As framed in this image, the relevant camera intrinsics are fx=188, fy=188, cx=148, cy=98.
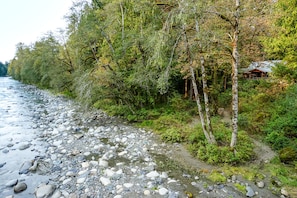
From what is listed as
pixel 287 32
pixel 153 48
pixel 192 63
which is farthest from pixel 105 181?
pixel 287 32

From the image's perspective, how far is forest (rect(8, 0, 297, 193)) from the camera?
4.85m

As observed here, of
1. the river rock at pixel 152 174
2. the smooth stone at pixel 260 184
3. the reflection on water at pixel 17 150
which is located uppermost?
the smooth stone at pixel 260 184

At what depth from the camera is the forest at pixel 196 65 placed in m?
4.85

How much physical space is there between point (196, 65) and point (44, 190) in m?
5.45

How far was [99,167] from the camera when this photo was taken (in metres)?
5.28

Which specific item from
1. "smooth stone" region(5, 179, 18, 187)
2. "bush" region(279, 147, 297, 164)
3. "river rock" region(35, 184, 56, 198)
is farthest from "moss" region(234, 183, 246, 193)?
"smooth stone" region(5, 179, 18, 187)

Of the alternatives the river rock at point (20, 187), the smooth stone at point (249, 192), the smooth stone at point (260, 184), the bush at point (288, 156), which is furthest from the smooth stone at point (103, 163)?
the bush at point (288, 156)

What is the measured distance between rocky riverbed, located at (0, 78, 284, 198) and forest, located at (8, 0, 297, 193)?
0.89m

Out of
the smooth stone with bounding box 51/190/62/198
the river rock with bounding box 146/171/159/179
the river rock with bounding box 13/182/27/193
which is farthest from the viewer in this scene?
the river rock with bounding box 146/171/159/179

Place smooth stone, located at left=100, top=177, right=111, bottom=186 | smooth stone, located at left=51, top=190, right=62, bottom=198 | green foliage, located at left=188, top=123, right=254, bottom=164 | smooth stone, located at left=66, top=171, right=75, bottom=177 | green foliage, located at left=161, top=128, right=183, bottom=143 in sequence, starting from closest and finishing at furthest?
1. smooth stone, located at left=51, top=190, right=62, bottom=198
2. smooth stone, located at left=100, top=177, right=111, bottom=186
3. smooth stone, located at left=66, top=171, right=75, bottom=177
4. green foliage, located at left=188, top=123, right=254, bottom=164
5. green foliage, located at left=161, top=128, right=183, bottom=143

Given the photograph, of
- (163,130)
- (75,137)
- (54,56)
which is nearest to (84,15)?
(75,137)

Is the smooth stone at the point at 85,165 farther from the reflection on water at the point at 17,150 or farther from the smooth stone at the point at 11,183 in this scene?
the smooth stone at the point at 11,183

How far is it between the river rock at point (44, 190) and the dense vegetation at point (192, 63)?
12.1ft

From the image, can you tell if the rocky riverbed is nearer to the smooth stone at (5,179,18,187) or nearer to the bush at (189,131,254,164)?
the smooth stone at (5,179,18,187)
